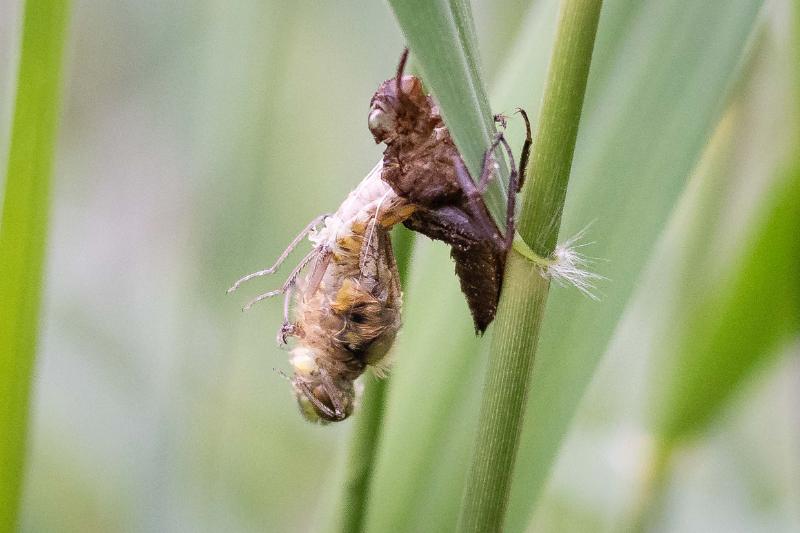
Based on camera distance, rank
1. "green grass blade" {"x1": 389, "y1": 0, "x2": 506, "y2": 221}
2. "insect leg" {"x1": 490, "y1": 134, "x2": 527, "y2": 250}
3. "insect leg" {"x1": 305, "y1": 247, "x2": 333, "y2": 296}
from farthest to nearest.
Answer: "insect leg" {"x1": 305, "y1": 247, "x2": 333, "y2": 296} → "insect leg" {"x1": 490, "y1": 134, "x2": 527, "y2": 250} → "green grass blade" {"x1": 389, "y1": 0, "x2": 506, "y2": 221}

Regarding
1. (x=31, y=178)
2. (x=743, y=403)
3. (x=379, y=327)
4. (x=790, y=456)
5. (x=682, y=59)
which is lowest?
(x=790, y=456)

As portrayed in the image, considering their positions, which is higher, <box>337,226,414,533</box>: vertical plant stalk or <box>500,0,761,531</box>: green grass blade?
<box>500,0,761,531</box>: green grass blade

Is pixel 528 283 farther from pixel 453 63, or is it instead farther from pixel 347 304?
pixel 347 304

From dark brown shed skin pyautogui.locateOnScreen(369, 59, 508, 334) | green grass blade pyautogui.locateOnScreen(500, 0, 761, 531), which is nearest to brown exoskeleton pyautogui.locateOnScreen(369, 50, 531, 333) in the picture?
dark brown shed skin pyautogui.locateOnScreen(369, 59, 508, 334)

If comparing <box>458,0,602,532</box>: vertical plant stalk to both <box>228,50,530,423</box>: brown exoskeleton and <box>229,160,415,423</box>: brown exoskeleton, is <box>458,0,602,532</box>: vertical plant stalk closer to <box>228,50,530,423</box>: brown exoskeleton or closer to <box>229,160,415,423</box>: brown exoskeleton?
<box>228,50,530,423</box>: brown exoskeleton

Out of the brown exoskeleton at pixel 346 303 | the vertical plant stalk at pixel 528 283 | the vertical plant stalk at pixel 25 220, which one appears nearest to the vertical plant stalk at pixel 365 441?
the brown exoskeleton at pixel 346 303

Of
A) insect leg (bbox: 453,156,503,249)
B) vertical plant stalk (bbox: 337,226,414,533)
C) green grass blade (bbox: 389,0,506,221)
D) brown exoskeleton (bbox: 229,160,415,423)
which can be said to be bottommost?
vertical plant stalk (bbox: 337,226,414,533)

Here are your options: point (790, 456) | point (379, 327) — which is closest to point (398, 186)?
point (379, 327)

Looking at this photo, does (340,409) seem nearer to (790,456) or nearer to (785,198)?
(785,198)

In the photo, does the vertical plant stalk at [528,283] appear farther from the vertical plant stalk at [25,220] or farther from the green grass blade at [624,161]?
the vertical plant stalk at [25,220]
